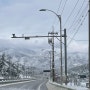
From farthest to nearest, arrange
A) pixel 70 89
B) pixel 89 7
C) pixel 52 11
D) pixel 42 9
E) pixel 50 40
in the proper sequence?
pixel 50 40 < pixel 52 11 < pixel 42 9 < pixel 70 89 < pixel 89 7

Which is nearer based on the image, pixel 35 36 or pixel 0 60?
pixel 35 36

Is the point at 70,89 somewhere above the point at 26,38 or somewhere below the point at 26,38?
below

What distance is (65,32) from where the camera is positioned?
5412 cm

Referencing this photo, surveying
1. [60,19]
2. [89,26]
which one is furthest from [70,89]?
[60,19]

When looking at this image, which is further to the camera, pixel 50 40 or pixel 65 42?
pixel 50 40

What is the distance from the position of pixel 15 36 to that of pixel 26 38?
1.63m

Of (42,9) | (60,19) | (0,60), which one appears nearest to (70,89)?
(42,9)

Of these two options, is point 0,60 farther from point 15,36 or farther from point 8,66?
point 15,36

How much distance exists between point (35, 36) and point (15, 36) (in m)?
2.72

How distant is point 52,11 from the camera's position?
4712 cm

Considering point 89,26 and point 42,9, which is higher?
point 42,9

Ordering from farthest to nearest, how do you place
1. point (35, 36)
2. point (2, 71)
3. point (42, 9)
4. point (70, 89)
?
point (2, 71), point (35, 36), point (42, 9), point (70, 89)

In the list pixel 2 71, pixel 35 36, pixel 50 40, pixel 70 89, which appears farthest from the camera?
pixel 2 71

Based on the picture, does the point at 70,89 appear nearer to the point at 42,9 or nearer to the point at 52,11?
the point at 42,9
